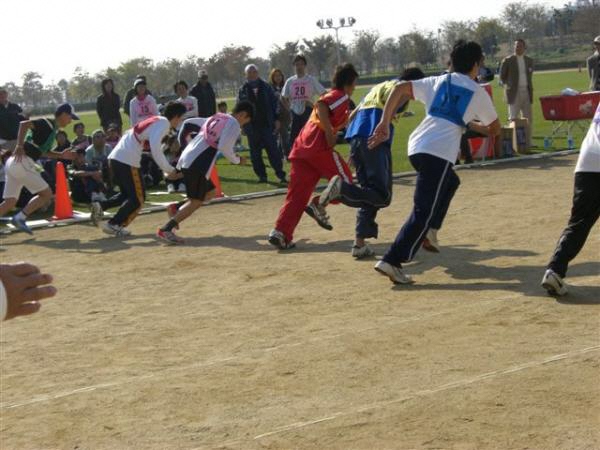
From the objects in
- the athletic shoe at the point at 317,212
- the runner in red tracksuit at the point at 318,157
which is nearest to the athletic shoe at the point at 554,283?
the runner in red tracksuit at the point at 318,157

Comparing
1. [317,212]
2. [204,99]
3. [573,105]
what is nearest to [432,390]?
[317,212]

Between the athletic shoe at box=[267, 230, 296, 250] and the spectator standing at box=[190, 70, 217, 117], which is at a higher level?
the spectator standing at box=[190, 70, 217, 117]

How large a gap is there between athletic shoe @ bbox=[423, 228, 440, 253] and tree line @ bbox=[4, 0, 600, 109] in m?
75.2

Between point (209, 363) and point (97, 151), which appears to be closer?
point (209, 363)

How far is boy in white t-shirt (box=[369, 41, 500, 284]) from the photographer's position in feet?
28.2

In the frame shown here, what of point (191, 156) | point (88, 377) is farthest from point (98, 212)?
point (88, 377)

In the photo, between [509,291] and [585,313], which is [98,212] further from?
[585,313]

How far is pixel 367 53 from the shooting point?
4296 inches

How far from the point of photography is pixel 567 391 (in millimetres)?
5613

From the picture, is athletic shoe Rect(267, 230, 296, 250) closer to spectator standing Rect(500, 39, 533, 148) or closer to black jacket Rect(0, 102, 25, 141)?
black jacket Rect(0, 102, 25, 141)

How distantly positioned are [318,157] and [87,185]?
7041 mm

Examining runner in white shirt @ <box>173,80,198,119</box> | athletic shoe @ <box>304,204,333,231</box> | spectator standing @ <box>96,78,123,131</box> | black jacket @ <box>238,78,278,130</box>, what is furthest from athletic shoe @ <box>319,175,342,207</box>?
spectator standing @ <box>96,78,123,131</box>

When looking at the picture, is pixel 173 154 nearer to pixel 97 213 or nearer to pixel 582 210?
pixel 97 213

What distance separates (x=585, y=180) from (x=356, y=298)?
6.64ft
